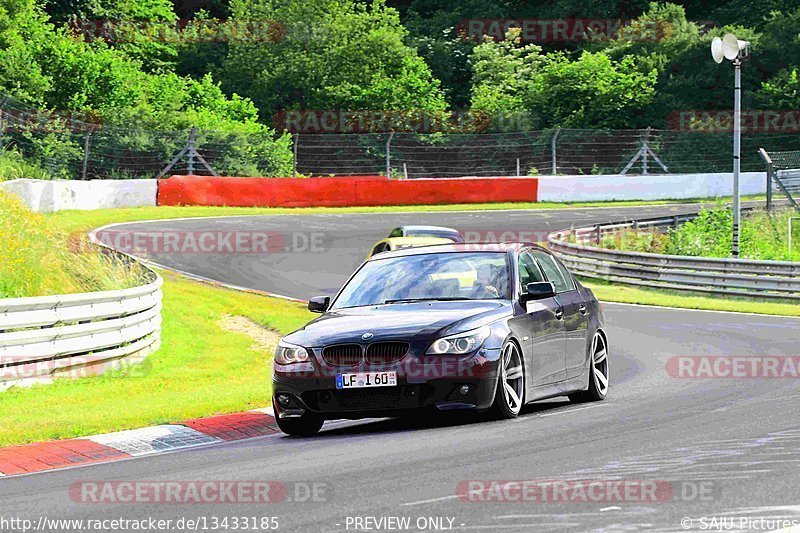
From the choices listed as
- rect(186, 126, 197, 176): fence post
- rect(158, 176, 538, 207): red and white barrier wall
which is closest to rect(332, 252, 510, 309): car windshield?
rect(158, 176, 538, 207): red and white barrier wall

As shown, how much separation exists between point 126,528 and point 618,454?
340 cm

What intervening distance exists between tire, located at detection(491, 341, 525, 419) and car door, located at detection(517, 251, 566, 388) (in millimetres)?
191

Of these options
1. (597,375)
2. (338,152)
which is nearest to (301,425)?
(597,375)

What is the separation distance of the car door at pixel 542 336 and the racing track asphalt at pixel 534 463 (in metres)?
0.34

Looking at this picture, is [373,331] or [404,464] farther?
[373,331]

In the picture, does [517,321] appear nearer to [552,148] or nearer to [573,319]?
[573,319]

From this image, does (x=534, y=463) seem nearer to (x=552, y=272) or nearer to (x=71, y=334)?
(x=552, y=272)

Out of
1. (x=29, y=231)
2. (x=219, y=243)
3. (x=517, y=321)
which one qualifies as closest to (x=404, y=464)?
(x=517, y=321)

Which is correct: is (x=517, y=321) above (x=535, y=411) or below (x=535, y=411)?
above

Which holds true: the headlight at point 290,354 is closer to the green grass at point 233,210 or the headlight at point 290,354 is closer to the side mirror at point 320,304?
the side mirror at point 320,304

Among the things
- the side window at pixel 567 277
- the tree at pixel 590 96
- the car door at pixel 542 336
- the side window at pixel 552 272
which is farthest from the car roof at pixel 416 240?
the tree at pixel 590 96

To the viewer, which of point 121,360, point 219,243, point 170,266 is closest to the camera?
point 121,360

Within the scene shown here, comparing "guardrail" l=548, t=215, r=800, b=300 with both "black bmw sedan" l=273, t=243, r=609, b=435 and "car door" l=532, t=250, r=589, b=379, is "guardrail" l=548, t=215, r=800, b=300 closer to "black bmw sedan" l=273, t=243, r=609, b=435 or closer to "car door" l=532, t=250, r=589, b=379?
"car door" l=532, t=250, r=589, b=379

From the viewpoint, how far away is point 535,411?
40.3ft
